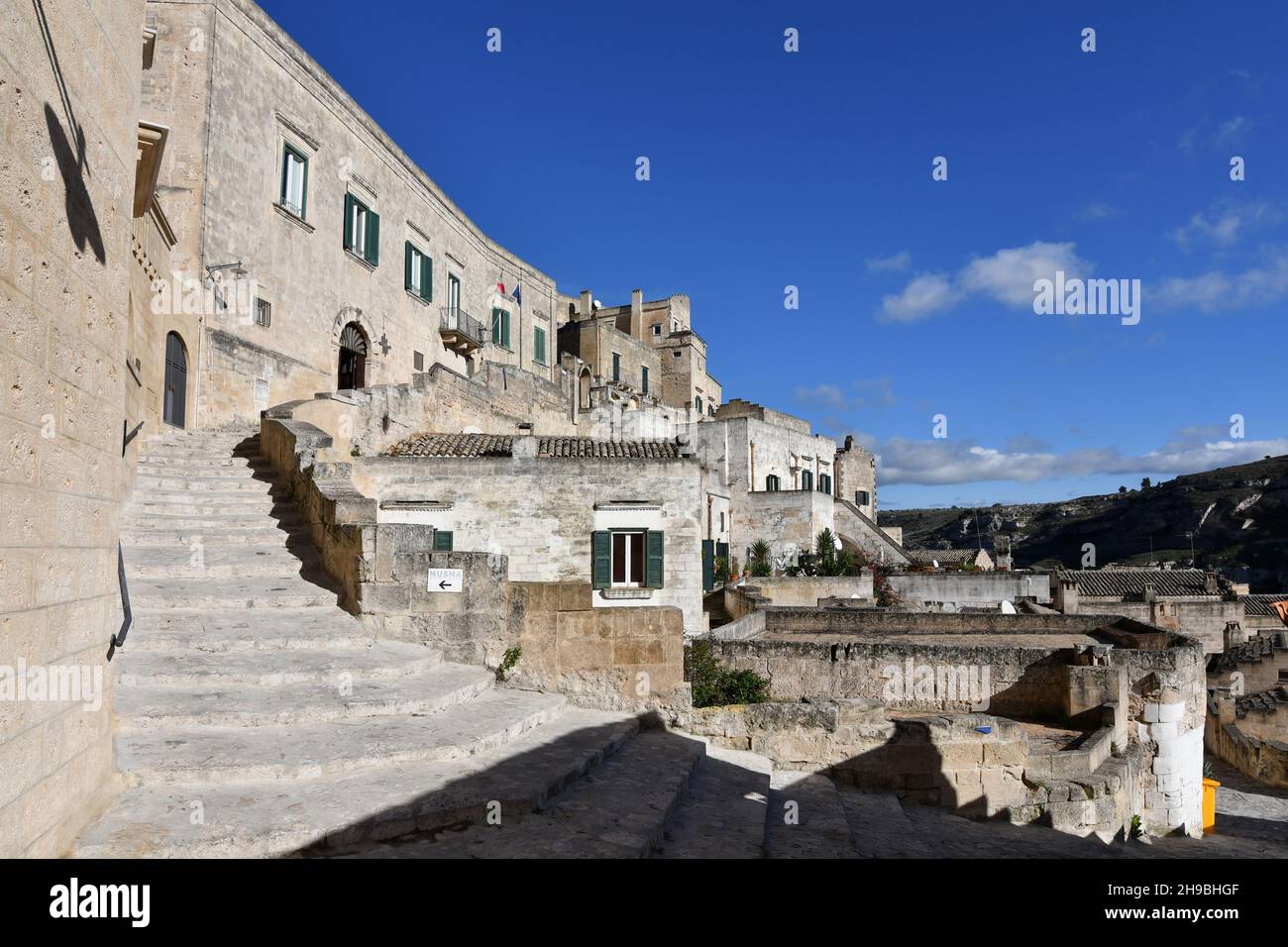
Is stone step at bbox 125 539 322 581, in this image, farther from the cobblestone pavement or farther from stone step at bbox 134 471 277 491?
the cobblestone pavement

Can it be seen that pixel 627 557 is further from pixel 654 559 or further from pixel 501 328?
pixel 501 328

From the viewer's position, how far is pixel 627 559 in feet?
56.9

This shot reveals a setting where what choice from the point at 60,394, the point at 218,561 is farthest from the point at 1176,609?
the point at 60,394

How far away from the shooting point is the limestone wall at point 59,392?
122 inches

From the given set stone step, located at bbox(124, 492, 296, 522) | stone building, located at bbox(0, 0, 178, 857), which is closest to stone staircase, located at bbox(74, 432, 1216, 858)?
stone building, located at bbox(0, 0, 178, 857)

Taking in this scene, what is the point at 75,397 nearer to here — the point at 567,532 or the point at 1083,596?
the point at 567,532

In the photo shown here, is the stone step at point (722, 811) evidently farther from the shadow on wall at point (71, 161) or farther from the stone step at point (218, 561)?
the stone step at point (218, 561)

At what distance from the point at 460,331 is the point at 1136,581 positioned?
34.6 metres

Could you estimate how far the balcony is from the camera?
28453 millimetres

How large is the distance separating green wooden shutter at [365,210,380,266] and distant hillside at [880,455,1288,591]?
7164 cm

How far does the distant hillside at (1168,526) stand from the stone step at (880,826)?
3124 inches

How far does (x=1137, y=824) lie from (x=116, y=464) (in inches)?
452

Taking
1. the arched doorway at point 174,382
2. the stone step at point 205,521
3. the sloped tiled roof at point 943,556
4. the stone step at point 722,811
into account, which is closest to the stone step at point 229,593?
the stone step at point 205,521
